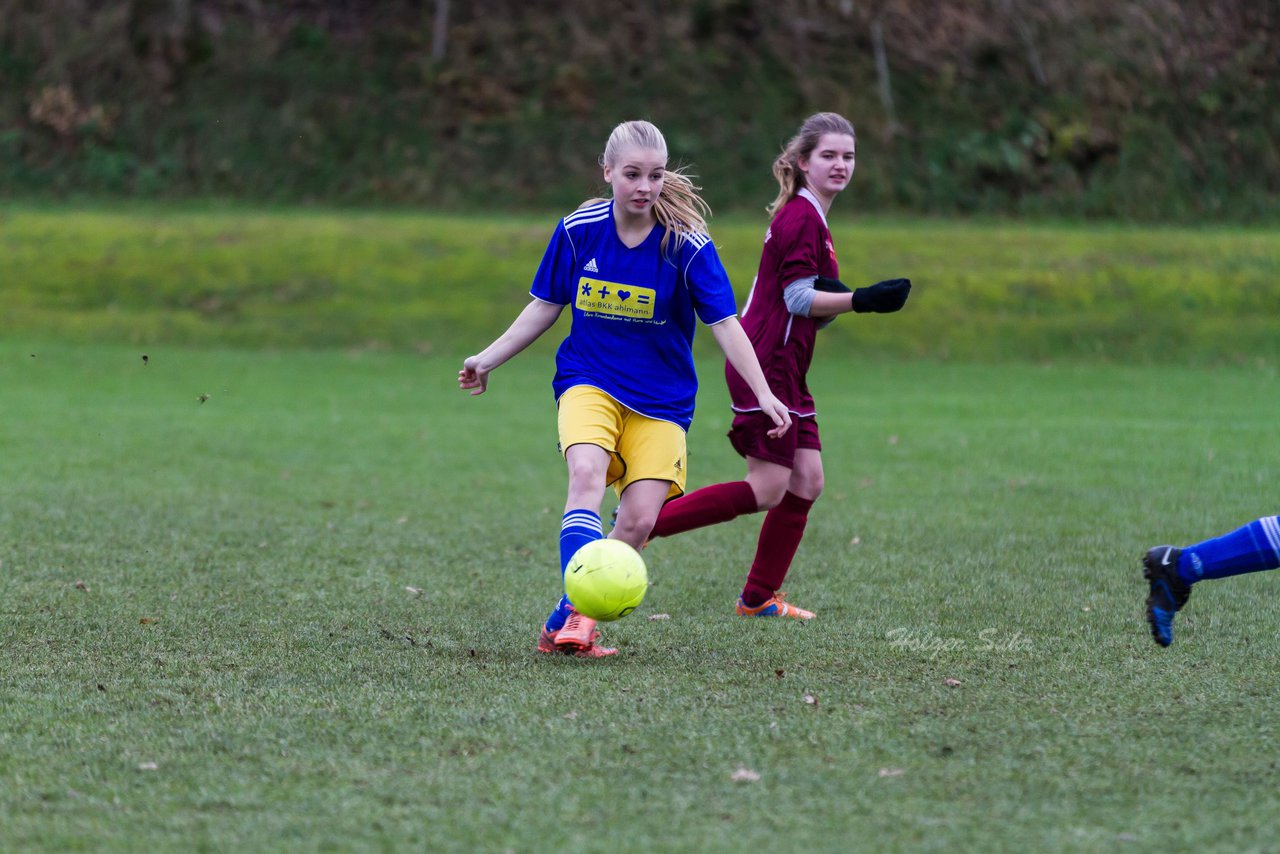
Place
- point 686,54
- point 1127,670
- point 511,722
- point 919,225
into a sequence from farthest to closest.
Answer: point 686,54 < point 919,225 < point 1127,670 < point 511,722

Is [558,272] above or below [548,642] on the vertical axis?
above

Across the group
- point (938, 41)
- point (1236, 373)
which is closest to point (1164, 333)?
point (1236, 373)

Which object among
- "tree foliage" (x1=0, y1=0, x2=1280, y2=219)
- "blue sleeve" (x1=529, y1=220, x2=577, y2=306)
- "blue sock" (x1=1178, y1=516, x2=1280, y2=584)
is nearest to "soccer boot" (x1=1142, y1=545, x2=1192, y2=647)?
"blue sock" (x1=1178, y1=516, x2=1280, y2=584)

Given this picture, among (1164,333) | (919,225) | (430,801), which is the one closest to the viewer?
(430,801)

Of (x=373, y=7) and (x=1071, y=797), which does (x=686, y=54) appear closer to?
(x=373, y=7)

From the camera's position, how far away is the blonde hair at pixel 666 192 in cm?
507

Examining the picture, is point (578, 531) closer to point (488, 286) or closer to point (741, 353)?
point (741, 353)

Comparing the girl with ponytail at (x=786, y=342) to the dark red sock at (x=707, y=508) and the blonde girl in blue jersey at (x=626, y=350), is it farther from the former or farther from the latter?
the blonde girl in blue jersey at (x=626, y=350)

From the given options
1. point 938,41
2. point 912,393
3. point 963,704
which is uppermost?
point 938,41

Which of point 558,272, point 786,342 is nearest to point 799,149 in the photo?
point 786,342

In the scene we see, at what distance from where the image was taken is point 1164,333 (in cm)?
1936

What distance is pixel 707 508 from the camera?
6008mm

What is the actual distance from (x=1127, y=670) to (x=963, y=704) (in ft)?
2.71

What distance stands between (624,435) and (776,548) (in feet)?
3.58
